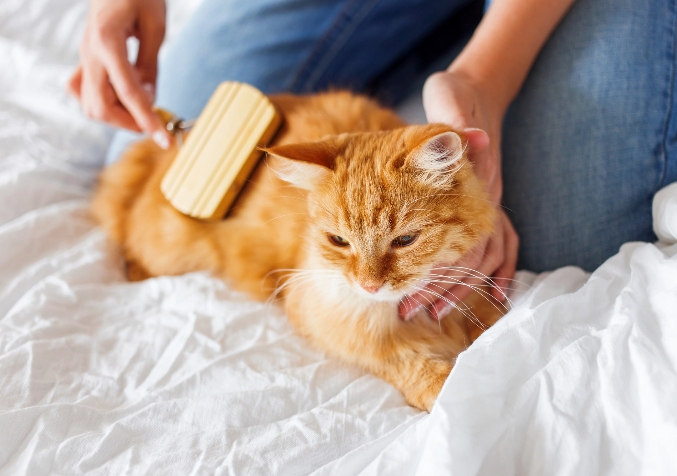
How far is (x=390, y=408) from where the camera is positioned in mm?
1082

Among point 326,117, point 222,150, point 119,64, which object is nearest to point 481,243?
point 326,117

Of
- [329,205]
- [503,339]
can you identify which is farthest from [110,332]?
[503,339]

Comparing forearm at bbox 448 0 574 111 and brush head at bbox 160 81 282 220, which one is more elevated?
forearm at bbox 448 0 574 111

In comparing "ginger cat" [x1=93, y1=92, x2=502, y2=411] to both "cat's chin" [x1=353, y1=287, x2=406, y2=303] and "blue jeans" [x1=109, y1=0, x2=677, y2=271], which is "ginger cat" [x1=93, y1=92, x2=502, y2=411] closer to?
"cat's chin" [x1=353, y1=287, x2=406, y2=303]

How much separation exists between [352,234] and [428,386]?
0.38 m

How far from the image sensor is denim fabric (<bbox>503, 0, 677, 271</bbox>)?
4.46 ft

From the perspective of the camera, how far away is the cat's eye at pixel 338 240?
1190mm

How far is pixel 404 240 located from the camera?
1109 mm

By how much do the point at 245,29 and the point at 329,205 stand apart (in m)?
1.05

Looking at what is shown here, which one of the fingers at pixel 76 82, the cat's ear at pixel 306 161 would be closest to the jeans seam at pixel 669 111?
the cat's ear at pixel 306 161

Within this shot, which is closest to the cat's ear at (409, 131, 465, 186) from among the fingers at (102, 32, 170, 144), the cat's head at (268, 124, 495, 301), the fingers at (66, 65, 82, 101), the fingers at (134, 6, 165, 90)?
the cat's head at (268, 124, 495, 301)

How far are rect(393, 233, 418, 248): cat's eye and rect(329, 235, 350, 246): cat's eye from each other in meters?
0.13

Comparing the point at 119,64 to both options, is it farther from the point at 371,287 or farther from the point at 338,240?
the point at 371,287

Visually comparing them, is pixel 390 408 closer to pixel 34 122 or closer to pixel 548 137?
pixel 548 137
